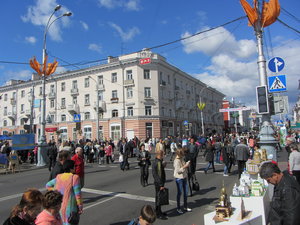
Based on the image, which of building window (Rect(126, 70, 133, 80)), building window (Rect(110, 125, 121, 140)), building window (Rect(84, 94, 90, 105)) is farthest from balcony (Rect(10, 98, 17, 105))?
building window (Rect(126, 70, 133, 80))

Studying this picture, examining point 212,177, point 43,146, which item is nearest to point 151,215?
point 212,177

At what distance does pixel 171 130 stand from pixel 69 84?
21.1 meters

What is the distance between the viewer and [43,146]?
17500 mm

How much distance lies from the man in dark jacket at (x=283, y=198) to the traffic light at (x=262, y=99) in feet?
17.3

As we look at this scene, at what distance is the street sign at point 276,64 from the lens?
321 inches

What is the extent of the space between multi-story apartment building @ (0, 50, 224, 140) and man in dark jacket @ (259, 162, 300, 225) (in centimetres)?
3282

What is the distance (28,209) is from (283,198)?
2896mm

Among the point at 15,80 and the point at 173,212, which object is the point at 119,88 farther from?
the point at 173,212

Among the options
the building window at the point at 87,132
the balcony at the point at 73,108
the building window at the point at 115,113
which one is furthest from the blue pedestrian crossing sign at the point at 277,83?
the balcony at the point at 73,108

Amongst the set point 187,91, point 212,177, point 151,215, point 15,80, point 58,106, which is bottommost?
point 212,177

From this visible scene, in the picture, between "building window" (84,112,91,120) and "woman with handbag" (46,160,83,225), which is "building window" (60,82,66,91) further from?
"woman with handbag" (46,160,83,225)

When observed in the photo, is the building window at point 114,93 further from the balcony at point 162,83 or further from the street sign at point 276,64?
the street sign at point 276,64

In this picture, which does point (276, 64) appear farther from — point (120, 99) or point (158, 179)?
point (120, 99)

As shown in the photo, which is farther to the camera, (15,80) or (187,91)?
(15,80)
